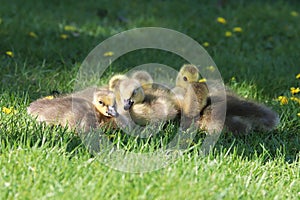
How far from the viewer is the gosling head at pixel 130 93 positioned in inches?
157

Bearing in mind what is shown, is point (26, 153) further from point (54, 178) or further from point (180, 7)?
point (180, 7)

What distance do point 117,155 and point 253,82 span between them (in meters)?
2.36

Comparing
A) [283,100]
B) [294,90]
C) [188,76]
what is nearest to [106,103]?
[188,76]

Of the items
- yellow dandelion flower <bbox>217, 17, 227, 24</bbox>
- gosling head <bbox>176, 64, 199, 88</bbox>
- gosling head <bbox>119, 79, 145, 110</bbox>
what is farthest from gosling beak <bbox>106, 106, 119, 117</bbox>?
yellow dandelion flower <bbox>217, 17, 227, 24</bbox>

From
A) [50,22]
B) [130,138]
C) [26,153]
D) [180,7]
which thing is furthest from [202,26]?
[26,153]

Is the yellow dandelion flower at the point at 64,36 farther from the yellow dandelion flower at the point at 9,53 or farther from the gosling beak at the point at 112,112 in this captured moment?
the gosling beak at the point at 112,112

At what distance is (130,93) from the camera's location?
3.99 m

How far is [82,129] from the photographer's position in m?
3.72

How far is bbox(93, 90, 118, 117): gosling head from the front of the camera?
3.85 meters

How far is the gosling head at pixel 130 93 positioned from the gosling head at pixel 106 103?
0.11m

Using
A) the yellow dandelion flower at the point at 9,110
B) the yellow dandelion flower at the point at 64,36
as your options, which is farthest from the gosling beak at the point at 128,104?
the yellow dandelion flower at the point at 64,36

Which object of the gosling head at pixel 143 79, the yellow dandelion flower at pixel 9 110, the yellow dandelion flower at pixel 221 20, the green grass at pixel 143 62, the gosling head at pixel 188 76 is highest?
the yellow dandelion flower at pixel 221 20

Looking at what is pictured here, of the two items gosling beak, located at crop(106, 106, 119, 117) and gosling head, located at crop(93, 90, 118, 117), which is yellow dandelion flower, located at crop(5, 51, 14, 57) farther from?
gosling beak, located at crop(106, 106, 119, 117)

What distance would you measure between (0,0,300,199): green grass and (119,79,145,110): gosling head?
1.67 ft
